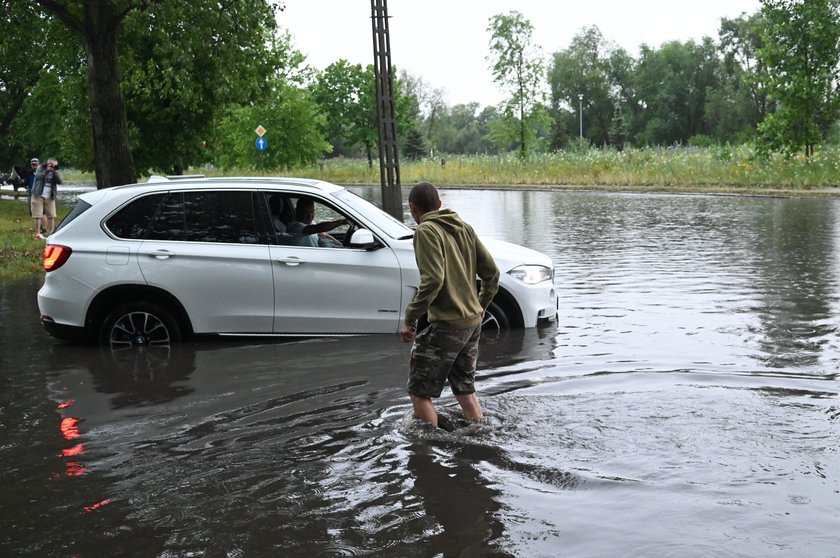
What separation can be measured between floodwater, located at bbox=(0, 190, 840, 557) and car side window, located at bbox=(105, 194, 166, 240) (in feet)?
3.77

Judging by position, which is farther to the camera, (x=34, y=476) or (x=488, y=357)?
(x=488, y=357)

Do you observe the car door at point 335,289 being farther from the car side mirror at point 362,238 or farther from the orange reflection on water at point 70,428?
the orange reflection on water at point 70,428

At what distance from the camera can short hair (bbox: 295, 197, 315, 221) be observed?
9752 millimetres

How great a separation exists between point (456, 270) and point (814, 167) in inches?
1265

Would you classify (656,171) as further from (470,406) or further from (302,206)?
(470,406)

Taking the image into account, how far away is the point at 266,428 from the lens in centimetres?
685

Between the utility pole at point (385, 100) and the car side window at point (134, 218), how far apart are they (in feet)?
32.3

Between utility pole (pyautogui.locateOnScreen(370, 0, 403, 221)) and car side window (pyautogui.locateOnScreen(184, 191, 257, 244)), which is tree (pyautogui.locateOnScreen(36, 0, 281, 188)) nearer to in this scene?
utility pole (pyautogui.locateOnScreen(370, 0, 403, 221))

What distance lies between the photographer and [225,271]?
9461 millimetres

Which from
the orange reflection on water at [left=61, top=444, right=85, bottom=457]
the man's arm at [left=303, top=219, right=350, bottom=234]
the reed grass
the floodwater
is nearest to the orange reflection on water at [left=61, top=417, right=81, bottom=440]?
the floodwater

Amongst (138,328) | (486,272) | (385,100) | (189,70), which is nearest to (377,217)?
(138,328)

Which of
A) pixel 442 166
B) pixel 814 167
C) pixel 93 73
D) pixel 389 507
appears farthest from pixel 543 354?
pixel 442 166

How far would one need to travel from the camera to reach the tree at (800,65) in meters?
35.5

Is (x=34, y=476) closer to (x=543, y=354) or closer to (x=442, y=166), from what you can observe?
(x=543, y=354)
